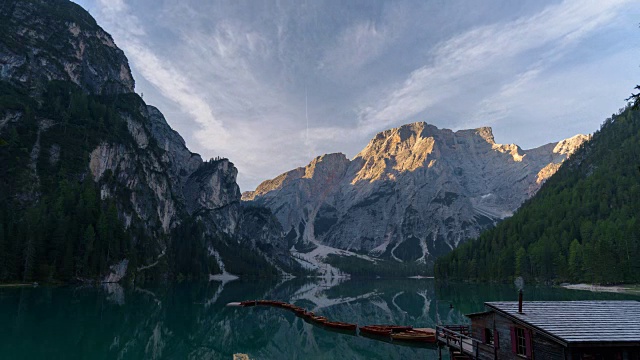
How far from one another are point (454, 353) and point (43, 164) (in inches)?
7176

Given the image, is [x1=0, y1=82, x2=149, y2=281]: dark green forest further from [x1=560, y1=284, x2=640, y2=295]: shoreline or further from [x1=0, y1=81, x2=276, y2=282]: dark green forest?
[x1=560, y1=284, x2=640, y2=295]: shoreline

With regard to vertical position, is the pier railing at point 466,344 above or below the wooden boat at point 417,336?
above

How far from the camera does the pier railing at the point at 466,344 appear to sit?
30.8 meters

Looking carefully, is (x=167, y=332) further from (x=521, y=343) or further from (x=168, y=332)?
(x=521, y=343)

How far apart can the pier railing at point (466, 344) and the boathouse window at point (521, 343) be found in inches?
105

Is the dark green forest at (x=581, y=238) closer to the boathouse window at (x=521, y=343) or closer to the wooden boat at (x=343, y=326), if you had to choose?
the wooden boat at (x=343, y=326)

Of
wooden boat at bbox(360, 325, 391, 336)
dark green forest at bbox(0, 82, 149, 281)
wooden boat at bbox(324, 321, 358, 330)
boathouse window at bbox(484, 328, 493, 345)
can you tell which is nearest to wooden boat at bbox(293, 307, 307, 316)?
wooden boat at bbox(324, 321, 358, 330)

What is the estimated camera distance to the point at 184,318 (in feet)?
253

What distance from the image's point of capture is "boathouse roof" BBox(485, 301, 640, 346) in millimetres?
23141

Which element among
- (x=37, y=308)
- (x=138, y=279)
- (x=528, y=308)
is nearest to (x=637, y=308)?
(x=528, y=308)

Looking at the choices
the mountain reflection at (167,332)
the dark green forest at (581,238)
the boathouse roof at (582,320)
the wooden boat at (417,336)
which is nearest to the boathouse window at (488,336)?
the boathouse roof at (582,320)

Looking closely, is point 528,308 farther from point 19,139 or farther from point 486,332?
point 19,139

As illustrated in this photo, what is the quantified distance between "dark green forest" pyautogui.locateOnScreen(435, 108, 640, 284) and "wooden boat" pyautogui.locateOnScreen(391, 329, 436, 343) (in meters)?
98.3

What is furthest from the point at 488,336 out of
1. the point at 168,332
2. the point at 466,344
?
the point at 168,332
